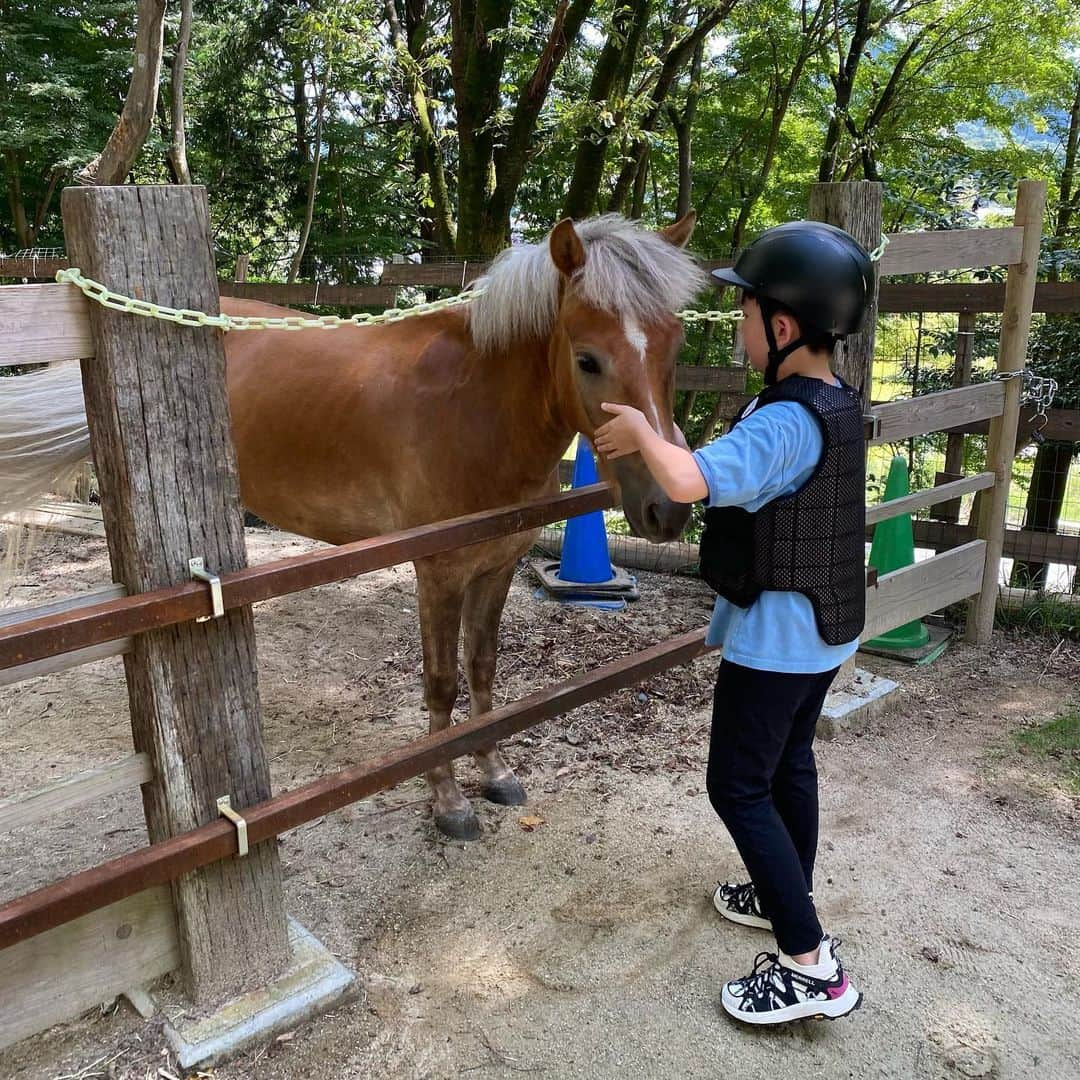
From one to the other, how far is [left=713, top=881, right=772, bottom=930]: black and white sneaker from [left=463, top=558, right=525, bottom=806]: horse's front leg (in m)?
0.96

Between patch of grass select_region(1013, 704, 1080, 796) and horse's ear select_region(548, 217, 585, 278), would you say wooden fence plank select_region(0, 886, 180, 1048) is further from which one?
patch of grass select_region(1013, 704, 1080, 796)

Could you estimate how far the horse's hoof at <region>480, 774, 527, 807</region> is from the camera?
3.39 m

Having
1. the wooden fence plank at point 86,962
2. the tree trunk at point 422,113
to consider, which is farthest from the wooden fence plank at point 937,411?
the tree trunk at point 422,113

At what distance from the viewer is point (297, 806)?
2.18 m

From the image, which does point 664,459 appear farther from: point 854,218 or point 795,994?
point 854,218

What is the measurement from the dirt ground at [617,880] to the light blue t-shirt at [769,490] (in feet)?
3.38

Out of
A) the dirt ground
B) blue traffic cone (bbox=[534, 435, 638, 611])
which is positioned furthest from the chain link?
blue traffic cone (bbox=[534, 435, 638, 611])

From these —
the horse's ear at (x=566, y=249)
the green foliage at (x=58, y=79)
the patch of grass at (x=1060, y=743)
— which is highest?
the green foliage at (x=58, y=79)

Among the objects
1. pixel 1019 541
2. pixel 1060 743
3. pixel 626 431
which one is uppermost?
pixel 626 431

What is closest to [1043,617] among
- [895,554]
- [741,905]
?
[895,554]

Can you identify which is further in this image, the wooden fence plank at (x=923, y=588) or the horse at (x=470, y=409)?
the wooden fence plank at (x=923, y=588)

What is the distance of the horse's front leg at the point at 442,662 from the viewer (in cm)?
307

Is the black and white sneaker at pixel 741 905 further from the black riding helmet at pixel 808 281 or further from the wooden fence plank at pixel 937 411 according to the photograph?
the wooden fence plank at pixel 937 411

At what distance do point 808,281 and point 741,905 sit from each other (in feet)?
6.22
